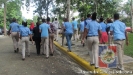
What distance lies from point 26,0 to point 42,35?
2693 centimetres

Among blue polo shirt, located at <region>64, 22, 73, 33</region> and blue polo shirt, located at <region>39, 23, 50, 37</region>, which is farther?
blue polo shirt, located at <region>64, 22, 73, 33</region>

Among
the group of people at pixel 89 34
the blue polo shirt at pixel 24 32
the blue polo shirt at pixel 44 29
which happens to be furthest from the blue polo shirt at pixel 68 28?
the blue polo shirt at pixel 24 32

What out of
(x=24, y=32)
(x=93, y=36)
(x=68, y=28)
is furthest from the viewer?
(x=68, y=28)

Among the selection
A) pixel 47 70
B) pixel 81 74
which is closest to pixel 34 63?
pixel 47 70

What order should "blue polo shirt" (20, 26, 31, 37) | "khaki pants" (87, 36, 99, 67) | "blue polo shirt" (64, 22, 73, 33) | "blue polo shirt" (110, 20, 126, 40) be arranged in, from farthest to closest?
"blue polo shirt" (64, 22, 73, 33) → "blue polo shirt" (20, 26, 31, 37) → "khaki pants" (87, 36, 99, 67) → "blue polo shirt" (110, 20, 126, 40)

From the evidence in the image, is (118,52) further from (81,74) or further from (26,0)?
(26,0)

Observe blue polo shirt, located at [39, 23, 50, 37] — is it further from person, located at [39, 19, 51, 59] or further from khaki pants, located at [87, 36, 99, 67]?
khaki pants, located at [87, 36, 99, 67]

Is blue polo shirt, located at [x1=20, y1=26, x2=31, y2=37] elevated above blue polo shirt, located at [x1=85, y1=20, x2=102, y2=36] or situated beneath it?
situated beneath

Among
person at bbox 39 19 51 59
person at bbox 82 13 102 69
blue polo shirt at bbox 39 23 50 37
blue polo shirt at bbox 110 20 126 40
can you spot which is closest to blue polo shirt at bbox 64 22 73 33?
person at bbox 39 19 51 59

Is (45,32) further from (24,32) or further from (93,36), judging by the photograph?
(93,36)

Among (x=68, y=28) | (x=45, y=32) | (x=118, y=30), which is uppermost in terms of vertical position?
(x=118, y=30)

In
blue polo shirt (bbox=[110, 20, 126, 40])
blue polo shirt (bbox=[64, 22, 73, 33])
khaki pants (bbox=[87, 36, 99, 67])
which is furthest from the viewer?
blue polo shirt (bbox=[64, 22, 73, 33])

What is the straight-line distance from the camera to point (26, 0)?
123ft

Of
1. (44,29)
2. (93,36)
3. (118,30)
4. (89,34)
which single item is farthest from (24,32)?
(118,30)
